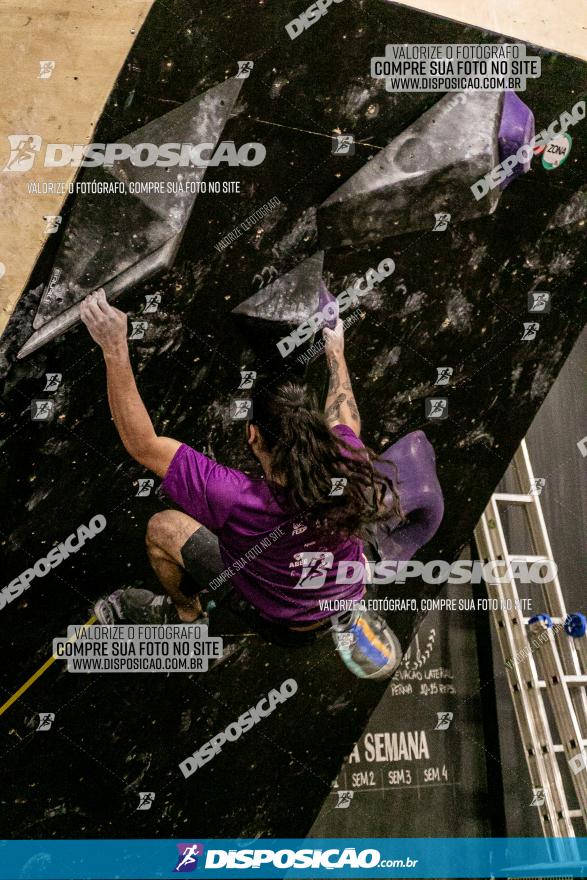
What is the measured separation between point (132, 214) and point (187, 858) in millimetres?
2220

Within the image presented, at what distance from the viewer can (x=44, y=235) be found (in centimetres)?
267

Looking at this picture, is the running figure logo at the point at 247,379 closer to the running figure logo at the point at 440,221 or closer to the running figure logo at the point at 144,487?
the running figure logo at the point at 144,487

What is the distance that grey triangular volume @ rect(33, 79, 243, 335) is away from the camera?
2.65 metres

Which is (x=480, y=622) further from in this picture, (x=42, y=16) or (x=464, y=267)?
(x=42, y=16)

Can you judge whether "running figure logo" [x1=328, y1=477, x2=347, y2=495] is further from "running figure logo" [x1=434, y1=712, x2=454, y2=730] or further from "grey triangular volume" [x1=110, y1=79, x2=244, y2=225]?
"grey triangular volume" [x1=110, y1=79, x2=244, y2=225]

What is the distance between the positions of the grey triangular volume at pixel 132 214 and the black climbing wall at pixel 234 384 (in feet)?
0.15

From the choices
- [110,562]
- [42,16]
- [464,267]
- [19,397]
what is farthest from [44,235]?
[464,267]

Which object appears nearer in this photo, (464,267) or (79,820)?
(79,820)

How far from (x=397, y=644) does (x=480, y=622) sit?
0.32 meters

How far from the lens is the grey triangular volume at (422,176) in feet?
9.19

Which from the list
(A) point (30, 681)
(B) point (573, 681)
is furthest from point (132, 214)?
(B) point (573, 681)

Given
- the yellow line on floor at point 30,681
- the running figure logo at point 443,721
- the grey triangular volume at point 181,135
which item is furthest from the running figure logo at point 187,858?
A: the grey triangular volume at point 181,135

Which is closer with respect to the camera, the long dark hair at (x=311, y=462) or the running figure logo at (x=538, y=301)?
the long dark hair at (x=311, y=462)

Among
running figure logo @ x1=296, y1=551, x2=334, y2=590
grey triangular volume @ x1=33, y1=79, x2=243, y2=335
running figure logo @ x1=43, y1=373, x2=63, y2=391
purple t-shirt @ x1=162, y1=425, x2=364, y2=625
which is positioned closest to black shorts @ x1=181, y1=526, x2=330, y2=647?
purple t-shirt @ x1=162, y1=425, x2=364, y2=625
